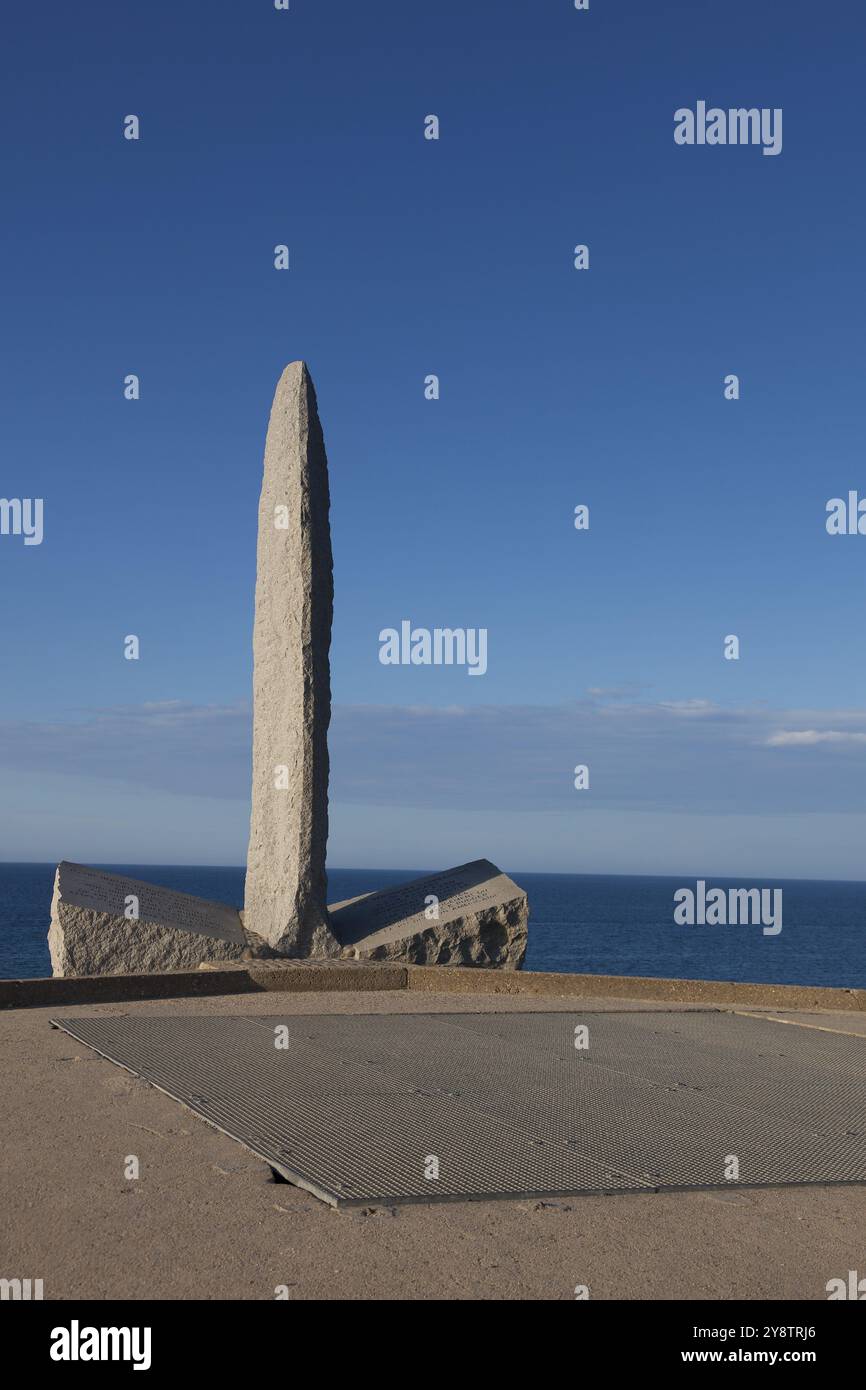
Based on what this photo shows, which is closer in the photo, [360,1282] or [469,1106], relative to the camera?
[360,1282]

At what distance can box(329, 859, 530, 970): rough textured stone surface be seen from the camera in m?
13.8

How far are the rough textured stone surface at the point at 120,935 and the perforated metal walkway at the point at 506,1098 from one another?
3.70m

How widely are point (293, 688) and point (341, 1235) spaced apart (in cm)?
1017

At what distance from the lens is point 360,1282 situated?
3877mm

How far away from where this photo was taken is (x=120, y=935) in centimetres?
1249

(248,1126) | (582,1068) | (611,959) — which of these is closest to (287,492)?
(582,1068)

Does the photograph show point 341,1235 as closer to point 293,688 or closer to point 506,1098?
point 506,1098

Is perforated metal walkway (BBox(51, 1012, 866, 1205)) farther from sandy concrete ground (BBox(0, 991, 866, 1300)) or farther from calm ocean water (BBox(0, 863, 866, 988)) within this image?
calm ocean water (BBox(0, 863, 866, 988))

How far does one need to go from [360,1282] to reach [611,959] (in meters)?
46.6

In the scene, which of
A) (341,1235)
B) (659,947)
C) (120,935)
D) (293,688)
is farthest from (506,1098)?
(659,947)

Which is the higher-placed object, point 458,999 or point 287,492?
point 287,492

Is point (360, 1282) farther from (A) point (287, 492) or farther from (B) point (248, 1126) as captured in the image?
(A) point (287, 492)
